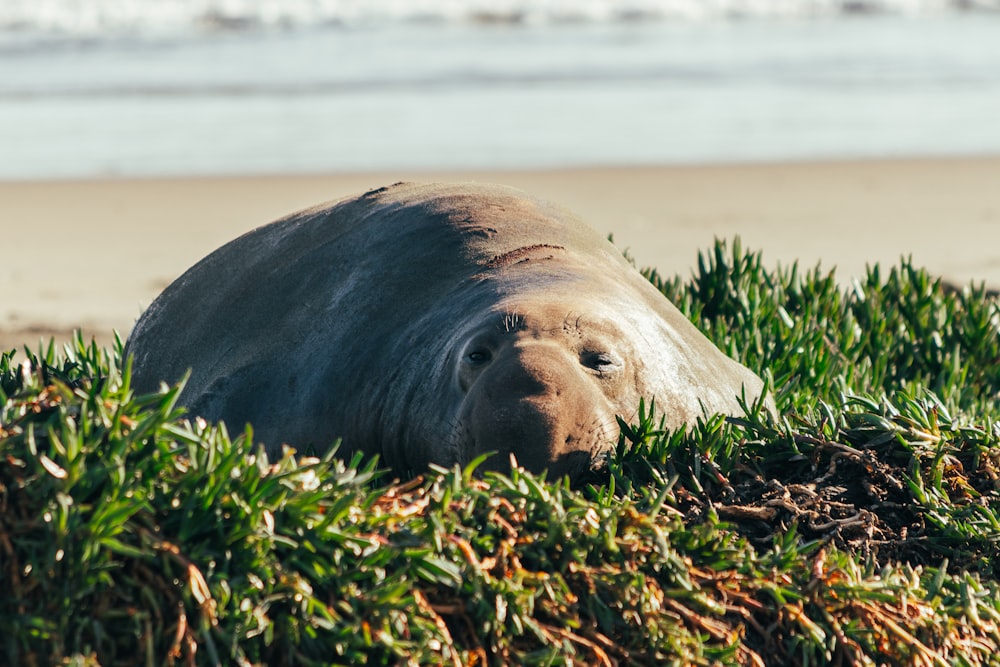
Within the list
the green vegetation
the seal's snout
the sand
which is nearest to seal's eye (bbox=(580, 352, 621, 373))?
the seal's snout

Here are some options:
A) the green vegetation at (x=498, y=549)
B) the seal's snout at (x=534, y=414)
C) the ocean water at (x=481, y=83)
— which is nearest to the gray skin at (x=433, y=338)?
the seal's snout at (x=534, y=414)

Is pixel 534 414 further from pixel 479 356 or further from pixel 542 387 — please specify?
pixel 479 356

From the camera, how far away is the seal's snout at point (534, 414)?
335 centimetres

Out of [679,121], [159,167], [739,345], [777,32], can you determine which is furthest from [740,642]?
[777,32]

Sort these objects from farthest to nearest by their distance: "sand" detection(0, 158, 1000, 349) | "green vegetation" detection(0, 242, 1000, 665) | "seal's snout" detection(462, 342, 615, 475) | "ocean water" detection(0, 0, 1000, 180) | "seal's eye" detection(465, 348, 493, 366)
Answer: "ocean water" detection(0, 0, 1000, 180), "sand" detection(0, 158, 1000, 349), "seal's eye" detection(465, 348, 493, 366), "seal's snout" detection(462, 342, 615, 475), "green vegetation" detection(0, 242, 1000, 665)

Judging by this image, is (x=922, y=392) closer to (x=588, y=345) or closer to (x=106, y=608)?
(x=588, y=345)

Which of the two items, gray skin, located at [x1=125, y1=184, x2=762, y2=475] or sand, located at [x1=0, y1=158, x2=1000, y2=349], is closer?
gray skin, located at [x1=125, y1=184, x2=762, y2=475]

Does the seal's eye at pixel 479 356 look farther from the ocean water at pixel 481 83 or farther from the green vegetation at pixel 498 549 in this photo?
the ocean water at pixel 481 83

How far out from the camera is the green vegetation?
7.95ft

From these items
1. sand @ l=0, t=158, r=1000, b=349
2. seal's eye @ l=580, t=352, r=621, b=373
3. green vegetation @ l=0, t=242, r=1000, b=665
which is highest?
seal's eye @ l=580, t=352, r=621, b=373

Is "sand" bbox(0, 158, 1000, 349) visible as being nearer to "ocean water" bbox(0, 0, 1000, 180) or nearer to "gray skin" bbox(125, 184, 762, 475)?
"ocean water" bbox(0, 0, 1000, 180)

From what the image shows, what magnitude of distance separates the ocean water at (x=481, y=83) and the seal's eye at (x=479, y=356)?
956 centimetres

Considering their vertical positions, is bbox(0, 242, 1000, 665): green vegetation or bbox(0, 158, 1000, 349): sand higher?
bbox(0, 242, 1000, 665): green vegetation

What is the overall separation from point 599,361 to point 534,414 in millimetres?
394
